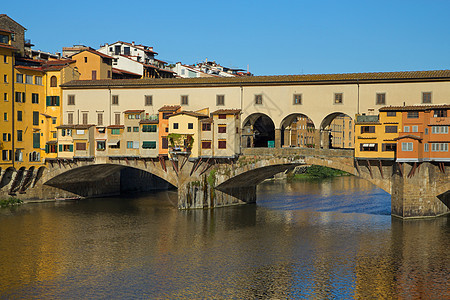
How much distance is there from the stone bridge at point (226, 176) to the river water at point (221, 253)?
244cm

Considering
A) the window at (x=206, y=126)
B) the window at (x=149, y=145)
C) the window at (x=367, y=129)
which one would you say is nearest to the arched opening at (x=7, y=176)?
the window at (x=149, y=145)

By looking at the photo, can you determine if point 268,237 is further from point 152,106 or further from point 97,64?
point 97,64

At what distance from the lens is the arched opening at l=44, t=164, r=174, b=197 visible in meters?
77.8

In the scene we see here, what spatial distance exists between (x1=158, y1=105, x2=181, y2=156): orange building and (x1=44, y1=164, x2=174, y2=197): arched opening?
11166 millimetres

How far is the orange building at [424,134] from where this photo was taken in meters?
57.5

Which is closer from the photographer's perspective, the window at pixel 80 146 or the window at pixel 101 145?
the window at pixel 101 145

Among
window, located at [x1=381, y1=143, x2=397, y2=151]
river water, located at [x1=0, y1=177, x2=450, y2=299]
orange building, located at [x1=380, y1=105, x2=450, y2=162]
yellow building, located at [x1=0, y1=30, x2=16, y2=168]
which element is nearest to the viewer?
A: river water, located at [x1=0, y1=177, x2=450, y2=299]

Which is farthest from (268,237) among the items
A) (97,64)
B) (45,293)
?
(97,64)

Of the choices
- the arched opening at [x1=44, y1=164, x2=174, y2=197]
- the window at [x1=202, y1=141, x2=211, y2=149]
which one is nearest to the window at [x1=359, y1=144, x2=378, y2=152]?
the window at [x1=202, y1=141, x2=211, y2=149]

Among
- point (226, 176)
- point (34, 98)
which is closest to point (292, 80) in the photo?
point (226, 176)

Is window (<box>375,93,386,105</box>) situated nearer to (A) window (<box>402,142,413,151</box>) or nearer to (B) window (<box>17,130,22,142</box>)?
(A) window (<box>402,142,413,151</box>)

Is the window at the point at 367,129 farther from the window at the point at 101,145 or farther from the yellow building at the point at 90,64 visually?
the yellow building at the point at 90,64

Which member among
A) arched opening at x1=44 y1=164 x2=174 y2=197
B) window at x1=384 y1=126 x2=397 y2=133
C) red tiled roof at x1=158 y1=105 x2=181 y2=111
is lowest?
arched opening at x1=44 y1=164 x2=174 y2=197

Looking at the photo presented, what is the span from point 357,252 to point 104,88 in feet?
131
